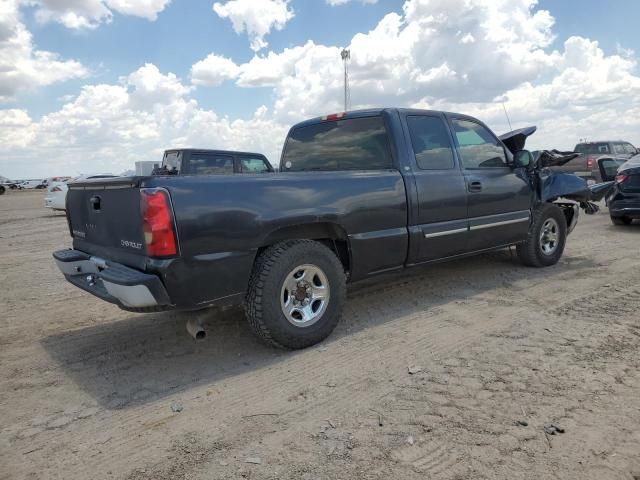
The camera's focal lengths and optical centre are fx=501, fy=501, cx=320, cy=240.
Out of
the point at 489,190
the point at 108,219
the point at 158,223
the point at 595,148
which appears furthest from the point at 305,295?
the point at 595,148

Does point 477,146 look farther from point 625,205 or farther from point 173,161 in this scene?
point 173,161

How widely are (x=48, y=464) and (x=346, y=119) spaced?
3831mm

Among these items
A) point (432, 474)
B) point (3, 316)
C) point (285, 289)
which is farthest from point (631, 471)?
point (3, 316)

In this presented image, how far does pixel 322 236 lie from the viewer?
13.8ft

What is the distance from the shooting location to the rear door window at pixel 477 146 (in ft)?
17.7

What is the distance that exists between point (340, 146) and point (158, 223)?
93.1 inches

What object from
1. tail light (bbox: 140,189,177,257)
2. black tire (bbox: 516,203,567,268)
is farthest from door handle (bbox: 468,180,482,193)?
tail light (bbox: 140,189,177,257)

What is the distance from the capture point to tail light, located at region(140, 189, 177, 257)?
10.6ft

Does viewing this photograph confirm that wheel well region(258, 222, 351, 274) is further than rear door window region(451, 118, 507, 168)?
No

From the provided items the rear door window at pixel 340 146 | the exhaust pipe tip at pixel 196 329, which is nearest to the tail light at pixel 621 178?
the rear door window at pixel 340 146

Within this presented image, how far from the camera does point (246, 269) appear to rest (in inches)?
144

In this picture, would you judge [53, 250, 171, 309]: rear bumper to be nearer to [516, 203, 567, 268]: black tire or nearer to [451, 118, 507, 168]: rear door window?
[451, 118, 507, 168]: rear door window

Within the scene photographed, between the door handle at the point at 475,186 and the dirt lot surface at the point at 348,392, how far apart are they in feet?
3.67

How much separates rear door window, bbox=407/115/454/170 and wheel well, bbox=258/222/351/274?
1163 millimetres
